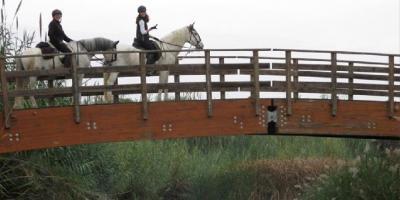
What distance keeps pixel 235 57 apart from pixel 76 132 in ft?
12.6

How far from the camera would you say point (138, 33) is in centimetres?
2070

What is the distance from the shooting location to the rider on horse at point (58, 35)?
18312 millimetres

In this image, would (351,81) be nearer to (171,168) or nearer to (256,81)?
(256,81)

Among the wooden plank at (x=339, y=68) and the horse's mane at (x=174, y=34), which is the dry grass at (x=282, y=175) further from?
the horse's mane at (x=174, y=34)

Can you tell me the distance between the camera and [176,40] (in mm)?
22516

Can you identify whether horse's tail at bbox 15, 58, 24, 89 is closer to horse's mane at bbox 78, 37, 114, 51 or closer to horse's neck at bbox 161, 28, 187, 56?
horse's mane at bbox 78, 37, 114, 51

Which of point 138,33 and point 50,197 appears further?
point 138,33

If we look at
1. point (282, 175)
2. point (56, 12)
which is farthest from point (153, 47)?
point (282, 175)

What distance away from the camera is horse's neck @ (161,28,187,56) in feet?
72.9

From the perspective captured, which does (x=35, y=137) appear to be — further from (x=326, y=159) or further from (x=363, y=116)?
(x=326, y=159)

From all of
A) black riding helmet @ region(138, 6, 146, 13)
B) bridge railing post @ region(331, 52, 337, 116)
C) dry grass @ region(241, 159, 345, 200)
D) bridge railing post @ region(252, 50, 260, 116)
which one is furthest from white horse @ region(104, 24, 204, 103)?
dry grass @ region(241, 159, 345, 200)

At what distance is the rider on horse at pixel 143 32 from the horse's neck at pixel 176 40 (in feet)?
3.68

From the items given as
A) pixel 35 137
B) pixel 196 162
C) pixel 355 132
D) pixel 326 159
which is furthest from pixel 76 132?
pixel 326 159

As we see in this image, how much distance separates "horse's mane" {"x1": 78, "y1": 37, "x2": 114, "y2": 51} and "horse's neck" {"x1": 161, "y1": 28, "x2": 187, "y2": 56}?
2.48m
